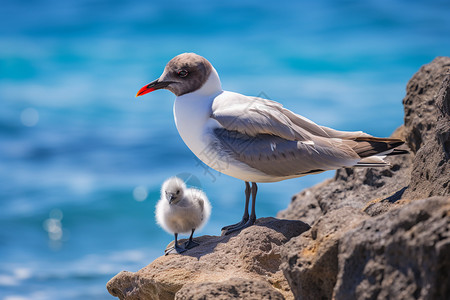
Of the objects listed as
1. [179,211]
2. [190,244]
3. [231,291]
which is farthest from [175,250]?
[231,291]

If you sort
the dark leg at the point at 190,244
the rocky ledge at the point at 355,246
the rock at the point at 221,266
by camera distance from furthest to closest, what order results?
the dark leg at the point at 190,244 < the rock at the point at 221,266 < the rocky ledge at the point at 355,246

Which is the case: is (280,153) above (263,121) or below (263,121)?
below

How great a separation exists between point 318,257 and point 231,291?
596 mm

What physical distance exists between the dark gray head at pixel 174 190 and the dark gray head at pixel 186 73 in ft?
2.46

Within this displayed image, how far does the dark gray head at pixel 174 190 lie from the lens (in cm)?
498

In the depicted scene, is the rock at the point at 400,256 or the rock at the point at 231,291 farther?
the rock at the point at 231,291

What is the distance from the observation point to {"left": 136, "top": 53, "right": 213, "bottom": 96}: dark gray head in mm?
5055

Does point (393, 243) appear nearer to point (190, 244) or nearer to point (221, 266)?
point (221, 266)

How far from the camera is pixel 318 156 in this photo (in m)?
4.74

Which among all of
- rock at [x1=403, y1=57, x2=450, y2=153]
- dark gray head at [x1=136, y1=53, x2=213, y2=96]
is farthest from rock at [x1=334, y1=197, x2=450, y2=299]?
dark gray head at [x1=136, y1=53, x2=213, y2=96]

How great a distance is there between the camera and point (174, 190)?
197 inches

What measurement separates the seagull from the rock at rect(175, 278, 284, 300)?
1.39 meters

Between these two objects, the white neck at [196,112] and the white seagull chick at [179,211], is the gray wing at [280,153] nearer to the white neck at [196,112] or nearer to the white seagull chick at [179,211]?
the white neck at [196,112]

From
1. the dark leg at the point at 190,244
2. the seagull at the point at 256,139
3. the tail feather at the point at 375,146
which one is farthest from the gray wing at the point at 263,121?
the dark leg at the point at 190,244
